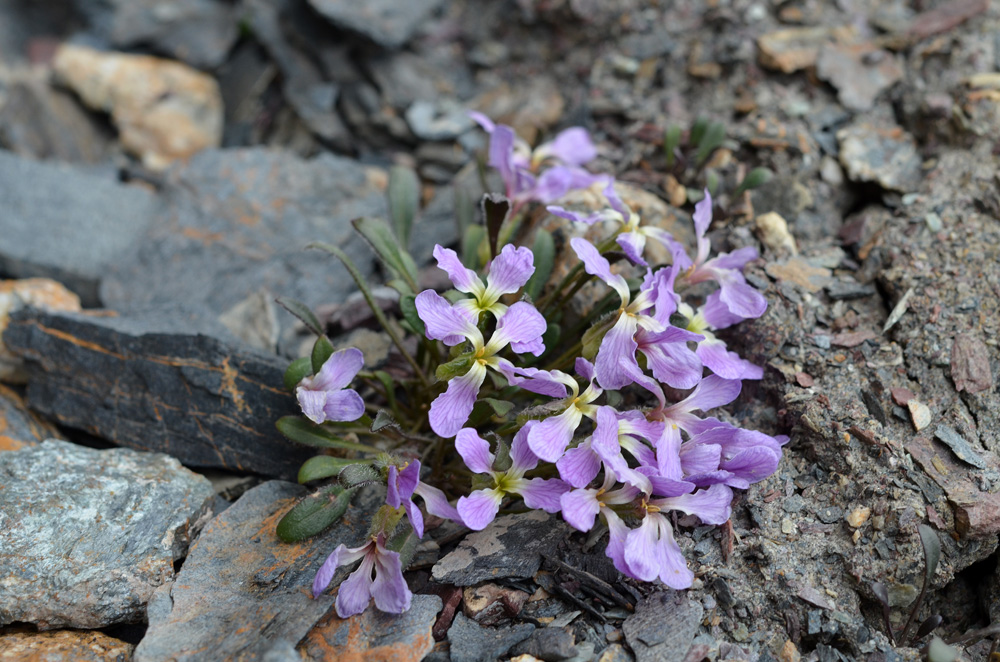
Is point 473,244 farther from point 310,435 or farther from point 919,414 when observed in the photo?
point 919,414

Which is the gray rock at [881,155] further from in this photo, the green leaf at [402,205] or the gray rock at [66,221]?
the gray rock at [66,221]

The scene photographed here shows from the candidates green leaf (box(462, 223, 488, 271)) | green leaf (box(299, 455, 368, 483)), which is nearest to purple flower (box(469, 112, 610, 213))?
green leaf (box(462, 223, 488, 271))

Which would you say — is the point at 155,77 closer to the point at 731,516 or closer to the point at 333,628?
the point at 333,628

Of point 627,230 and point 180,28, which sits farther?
point 180,28

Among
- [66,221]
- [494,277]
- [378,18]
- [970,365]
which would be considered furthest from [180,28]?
[970,365]

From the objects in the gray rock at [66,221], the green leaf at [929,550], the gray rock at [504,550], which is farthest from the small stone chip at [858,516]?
the gray rock at [66,221]

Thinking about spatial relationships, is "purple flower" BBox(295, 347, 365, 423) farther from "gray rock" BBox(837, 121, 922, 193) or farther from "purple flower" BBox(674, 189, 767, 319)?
"gray rock" BBox(837, 121, 922, 193)

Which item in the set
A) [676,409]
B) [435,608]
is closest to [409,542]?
[435,608]
